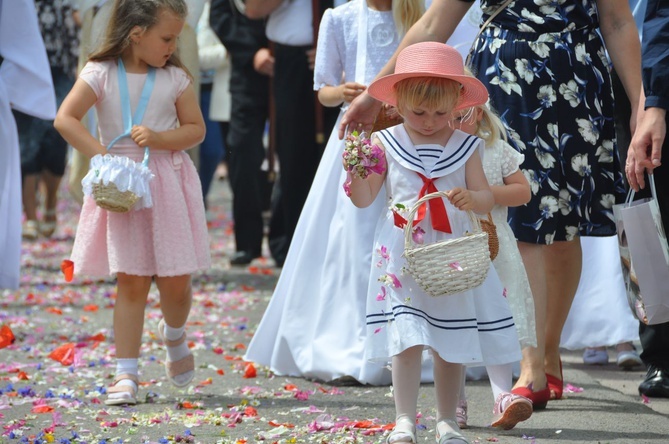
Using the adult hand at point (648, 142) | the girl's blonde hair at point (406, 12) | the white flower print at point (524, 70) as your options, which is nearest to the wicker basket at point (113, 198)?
the girl's blonde hair at point (406, 12)

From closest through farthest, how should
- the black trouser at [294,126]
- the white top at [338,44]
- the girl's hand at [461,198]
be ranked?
the girl's hand at [461,198]
the white top at [338,44]
the black trouser at [294,126]

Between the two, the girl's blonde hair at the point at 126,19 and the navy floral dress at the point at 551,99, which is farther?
the girl's blonde hair at the point at 126,19

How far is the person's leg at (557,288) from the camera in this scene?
5238 mm

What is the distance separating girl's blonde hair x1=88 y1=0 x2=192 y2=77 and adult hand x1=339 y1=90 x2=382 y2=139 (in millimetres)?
979

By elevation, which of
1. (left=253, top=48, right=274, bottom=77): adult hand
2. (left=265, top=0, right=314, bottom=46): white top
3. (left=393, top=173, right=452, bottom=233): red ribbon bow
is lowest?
(left=393, top=173, right=452, bottom=233): red ribbon bow

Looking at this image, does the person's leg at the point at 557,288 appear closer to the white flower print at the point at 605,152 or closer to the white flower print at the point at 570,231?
the white flower print at the point at 570,231

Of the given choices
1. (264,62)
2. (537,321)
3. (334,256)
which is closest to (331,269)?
(334,256)

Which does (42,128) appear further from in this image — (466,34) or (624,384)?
(624,384)

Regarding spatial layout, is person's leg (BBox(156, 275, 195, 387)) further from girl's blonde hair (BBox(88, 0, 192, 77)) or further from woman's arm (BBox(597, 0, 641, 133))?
woman's arm (BBox(597, 0, 641, 133))

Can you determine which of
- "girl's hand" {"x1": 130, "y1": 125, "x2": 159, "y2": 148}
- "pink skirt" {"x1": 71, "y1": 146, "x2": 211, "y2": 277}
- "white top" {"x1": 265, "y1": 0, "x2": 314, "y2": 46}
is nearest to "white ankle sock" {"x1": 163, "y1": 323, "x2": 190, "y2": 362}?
"pink skirt" {"x1": 71, "y1": 146, "x2": 211, "y2": 277}

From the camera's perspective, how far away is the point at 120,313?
5418mm

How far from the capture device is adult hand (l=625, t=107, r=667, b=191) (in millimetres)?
4488

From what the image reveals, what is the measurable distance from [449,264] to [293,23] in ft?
16.3

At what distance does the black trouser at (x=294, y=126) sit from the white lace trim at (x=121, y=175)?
3.49m
